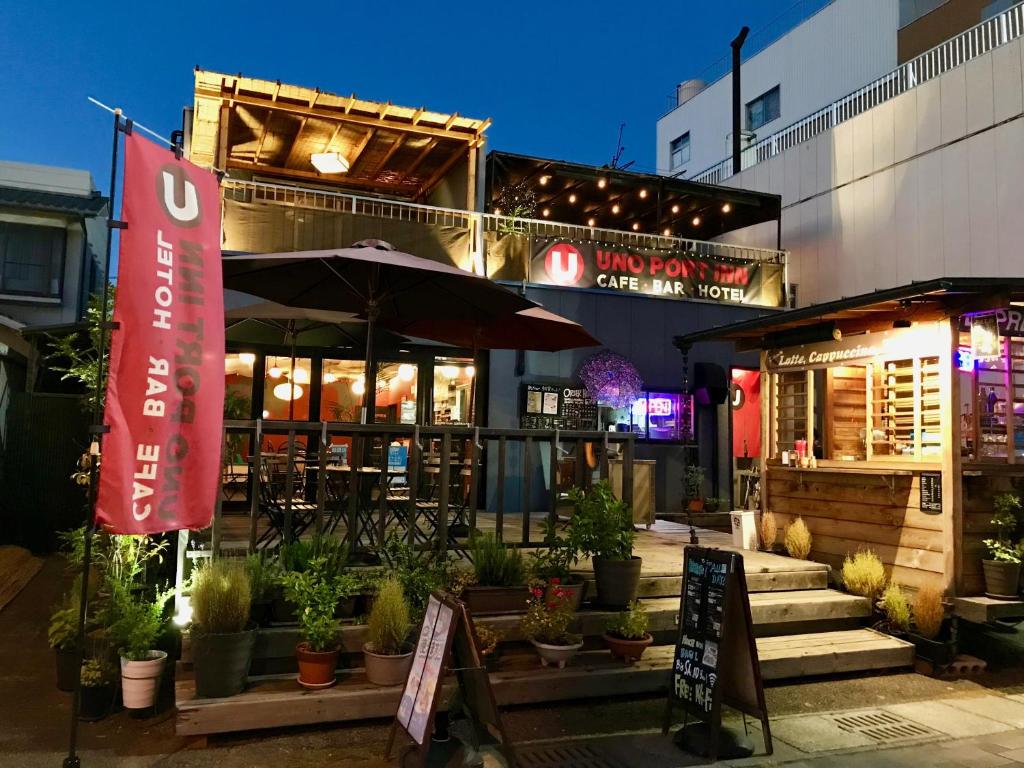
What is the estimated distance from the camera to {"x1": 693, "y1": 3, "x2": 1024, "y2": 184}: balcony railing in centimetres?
1313

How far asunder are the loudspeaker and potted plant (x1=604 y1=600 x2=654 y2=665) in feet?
26.7

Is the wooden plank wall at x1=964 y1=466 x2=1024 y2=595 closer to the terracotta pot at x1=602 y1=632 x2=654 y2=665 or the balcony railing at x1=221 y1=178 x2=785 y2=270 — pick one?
the terracotta pot at x1=602 y1=632 x2=654 y2=665

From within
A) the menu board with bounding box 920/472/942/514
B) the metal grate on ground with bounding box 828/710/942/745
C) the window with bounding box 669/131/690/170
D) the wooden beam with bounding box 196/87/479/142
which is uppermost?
the window with bounding box 669/131/690/170

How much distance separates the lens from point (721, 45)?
169m

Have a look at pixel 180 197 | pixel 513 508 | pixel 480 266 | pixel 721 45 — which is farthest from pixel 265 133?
pixel 721 45

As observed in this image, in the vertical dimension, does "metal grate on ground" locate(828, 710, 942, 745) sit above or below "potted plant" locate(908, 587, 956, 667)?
below

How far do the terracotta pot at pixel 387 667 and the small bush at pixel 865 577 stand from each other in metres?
4.63

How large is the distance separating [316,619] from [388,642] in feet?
1.68

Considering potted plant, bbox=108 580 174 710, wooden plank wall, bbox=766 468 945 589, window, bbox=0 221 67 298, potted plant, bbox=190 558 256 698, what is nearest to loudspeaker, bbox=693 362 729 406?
wooden plank wall, bbox=766 468 945 589

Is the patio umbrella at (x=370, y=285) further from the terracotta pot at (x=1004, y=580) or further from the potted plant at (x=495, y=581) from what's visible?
the terracotta pot at (x=1004, y=580)

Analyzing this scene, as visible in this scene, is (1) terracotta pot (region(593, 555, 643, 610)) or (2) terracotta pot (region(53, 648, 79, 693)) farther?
(1) terracotta pot (region(593, 555, 643, 610))

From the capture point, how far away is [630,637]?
19.7 ft

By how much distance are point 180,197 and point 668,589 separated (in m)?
5.12

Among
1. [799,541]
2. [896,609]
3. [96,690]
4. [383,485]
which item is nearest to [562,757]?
[383,485]
